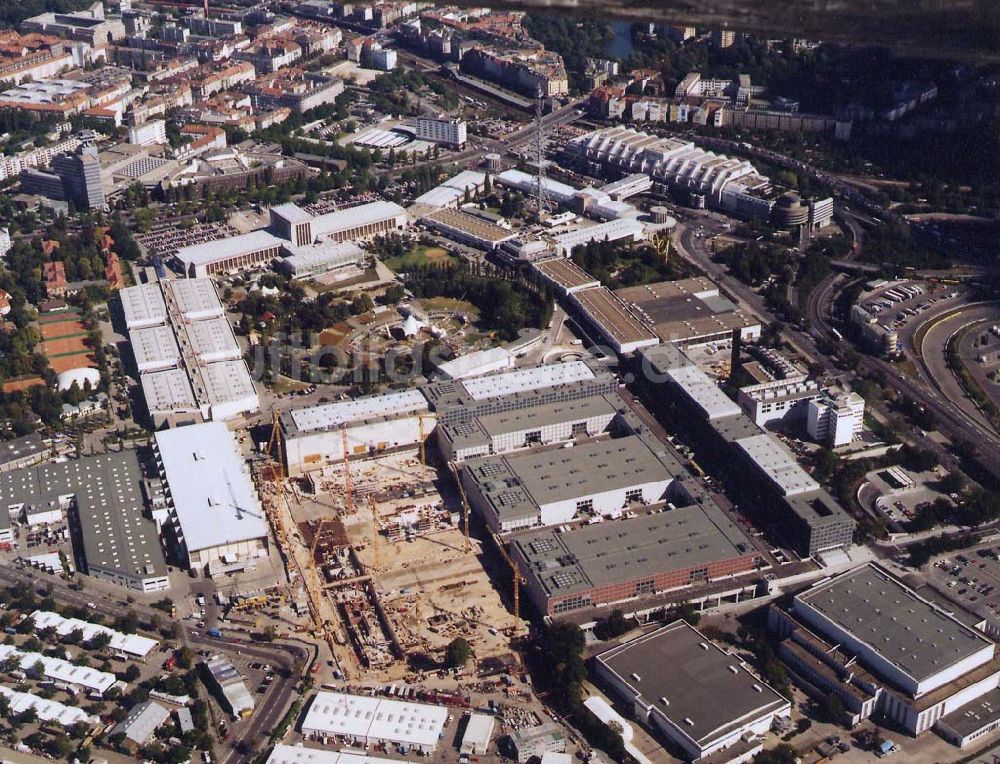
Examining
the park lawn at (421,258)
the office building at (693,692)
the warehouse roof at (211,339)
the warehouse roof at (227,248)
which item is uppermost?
the warehouse roof at (227,248)

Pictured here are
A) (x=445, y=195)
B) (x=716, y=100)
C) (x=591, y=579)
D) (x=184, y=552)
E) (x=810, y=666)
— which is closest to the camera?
(x=810, y=666)

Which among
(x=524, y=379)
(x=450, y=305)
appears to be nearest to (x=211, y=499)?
(x=524, y=379)

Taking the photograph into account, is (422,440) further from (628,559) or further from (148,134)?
(148,134)

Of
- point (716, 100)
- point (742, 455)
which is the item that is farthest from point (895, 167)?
point (742, 455)

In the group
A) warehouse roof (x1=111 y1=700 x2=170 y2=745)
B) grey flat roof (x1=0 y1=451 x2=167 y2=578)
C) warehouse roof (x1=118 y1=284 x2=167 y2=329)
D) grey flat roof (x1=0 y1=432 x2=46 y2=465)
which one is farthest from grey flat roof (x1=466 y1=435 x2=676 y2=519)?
warehouse roof (x1=118 y1=284 x2=167 y2=329)

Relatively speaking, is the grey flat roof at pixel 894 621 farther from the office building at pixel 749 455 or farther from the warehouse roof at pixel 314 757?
the warehouse roof at pixel 314 757

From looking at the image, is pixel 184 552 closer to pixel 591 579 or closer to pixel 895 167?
pixel 591 579

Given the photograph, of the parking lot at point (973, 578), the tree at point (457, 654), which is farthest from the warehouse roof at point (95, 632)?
the parking lot at point (973, 578)
